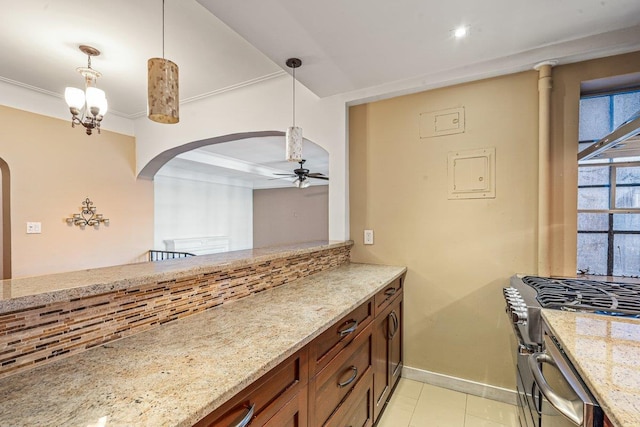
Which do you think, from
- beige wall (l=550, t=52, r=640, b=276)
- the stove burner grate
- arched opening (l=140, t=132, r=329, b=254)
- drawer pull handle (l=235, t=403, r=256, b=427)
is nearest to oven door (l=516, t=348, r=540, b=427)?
the stove burner grate

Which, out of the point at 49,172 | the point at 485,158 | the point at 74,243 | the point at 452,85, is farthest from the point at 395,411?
the point at 49,172

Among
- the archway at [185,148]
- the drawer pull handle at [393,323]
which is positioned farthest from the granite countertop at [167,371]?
the archway at [185,148]

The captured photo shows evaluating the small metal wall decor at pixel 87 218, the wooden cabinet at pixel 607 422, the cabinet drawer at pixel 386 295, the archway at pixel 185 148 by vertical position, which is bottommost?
the cabinet drawer at pixel 386 295

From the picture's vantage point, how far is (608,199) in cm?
192

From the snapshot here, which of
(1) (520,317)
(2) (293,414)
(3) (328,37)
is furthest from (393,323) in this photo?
(3) (328,37)

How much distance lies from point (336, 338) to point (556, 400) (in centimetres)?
72

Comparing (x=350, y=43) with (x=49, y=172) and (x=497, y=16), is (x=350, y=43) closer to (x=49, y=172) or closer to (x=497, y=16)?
(x=497, y=16)

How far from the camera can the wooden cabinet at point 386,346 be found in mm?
1723

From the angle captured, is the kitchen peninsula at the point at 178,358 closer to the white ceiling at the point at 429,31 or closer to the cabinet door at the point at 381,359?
the cabinet door at the point at 381,359

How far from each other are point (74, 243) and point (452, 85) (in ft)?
13.7

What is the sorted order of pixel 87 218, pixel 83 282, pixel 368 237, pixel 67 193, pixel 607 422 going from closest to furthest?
pixel 607 422 < pixel 83 282 < pixel 368 237 < pixel 67 193 < pixel 87 218

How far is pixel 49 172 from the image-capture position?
3246 mm

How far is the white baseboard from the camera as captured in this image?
198 centimetres

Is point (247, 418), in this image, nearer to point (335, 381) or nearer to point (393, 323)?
point (335, 381)
